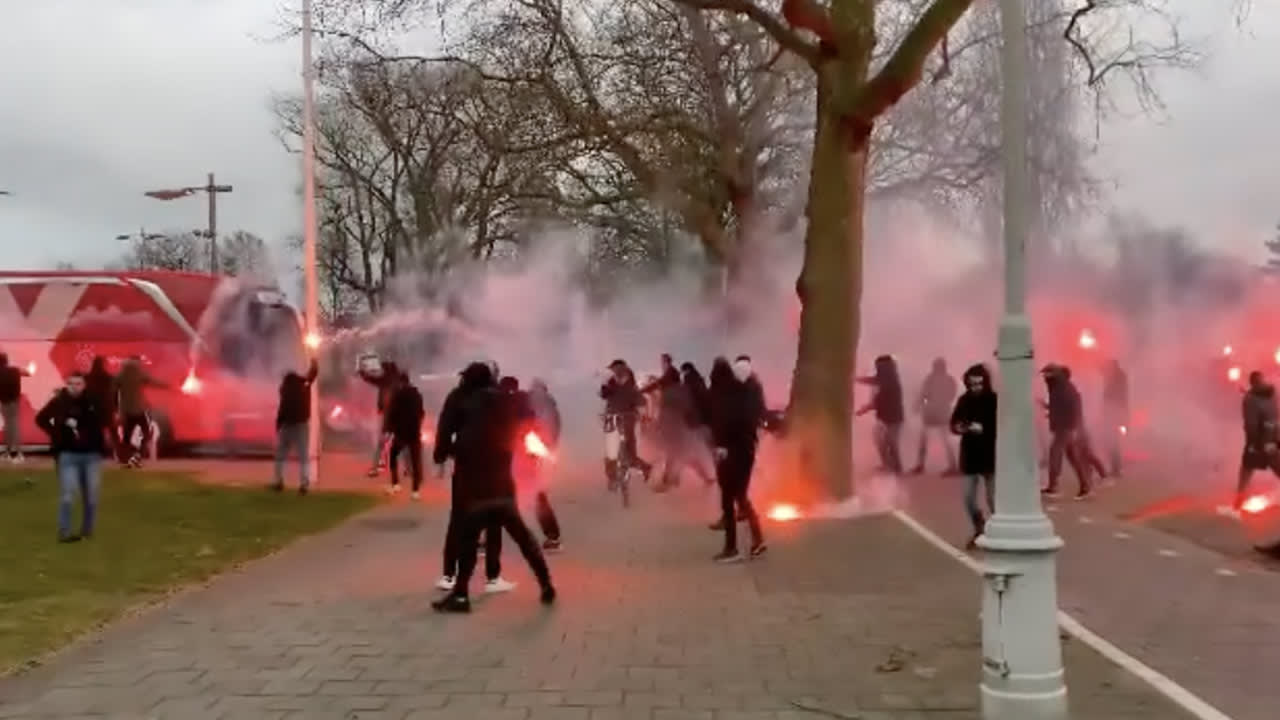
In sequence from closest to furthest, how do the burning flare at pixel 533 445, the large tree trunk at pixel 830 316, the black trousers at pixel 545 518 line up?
the burning flare at pixel 533 445
the black trousers at pixel 545 518
the large tree trunk at pixel 830 316

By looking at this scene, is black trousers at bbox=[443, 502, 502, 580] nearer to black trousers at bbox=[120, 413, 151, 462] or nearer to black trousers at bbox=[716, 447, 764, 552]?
black trousers at bbox=[716, 447, 764, 552]

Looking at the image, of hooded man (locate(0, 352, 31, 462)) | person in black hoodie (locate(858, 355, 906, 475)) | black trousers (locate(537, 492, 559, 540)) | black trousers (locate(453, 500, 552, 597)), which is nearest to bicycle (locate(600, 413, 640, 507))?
person in black hoodie (locate(858, 355, 906, 475))

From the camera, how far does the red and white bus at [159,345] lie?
23.3 metres

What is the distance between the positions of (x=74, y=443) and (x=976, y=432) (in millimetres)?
8217

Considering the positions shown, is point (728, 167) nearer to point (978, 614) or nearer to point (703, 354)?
point (703, 354)

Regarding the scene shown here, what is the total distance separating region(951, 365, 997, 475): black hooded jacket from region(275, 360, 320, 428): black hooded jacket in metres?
9.19

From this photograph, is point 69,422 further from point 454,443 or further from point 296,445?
point 296,445

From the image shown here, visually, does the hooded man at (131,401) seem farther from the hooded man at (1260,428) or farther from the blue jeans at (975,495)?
the hooded man at (1260,428)

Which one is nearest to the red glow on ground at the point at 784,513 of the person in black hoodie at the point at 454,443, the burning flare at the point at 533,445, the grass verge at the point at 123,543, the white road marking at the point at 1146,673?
the burning flare at the point at 533,445

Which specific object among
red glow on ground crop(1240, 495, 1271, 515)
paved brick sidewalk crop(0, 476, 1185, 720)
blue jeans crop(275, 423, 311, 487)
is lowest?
paved brick sidewalk crop(0, 476, 1185, 720)

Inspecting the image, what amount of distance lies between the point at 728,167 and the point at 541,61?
6.31 meters

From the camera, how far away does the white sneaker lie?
9.84m

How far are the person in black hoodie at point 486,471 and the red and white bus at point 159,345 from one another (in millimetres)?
14853

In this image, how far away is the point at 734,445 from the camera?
11.4 metres
